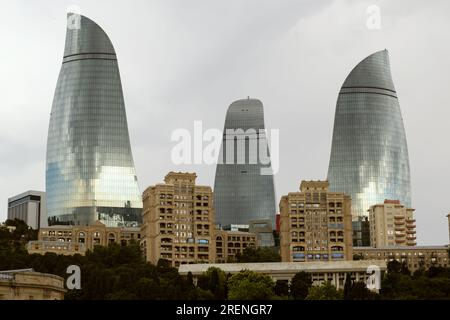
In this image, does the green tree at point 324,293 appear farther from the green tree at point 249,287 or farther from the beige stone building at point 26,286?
the beige stone building at point 26,286

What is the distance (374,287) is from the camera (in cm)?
13738

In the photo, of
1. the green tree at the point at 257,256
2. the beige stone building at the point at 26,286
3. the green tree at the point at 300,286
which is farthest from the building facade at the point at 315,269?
the beige stone building at the point at 26,286

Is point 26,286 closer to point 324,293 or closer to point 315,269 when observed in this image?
point 324,293

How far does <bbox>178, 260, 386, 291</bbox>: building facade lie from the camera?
15800 centimetres

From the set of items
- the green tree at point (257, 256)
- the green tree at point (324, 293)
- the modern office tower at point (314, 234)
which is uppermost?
the modern office tower at point (314, 234)

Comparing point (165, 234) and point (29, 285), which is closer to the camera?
point (29, 285)

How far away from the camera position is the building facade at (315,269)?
15800 centimetres

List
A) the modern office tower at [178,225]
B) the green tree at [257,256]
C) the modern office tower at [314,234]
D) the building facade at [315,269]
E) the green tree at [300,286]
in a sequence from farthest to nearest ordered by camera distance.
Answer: the modern office tower at [314,234] < the modern office tower at [178,225] < the green tree at [257,256] < the building facade at [315,269] < the green tree at [300,286]

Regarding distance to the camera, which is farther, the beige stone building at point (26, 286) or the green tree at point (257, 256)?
the green tree at point (257, 256)

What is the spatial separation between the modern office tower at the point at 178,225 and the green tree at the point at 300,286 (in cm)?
4805
